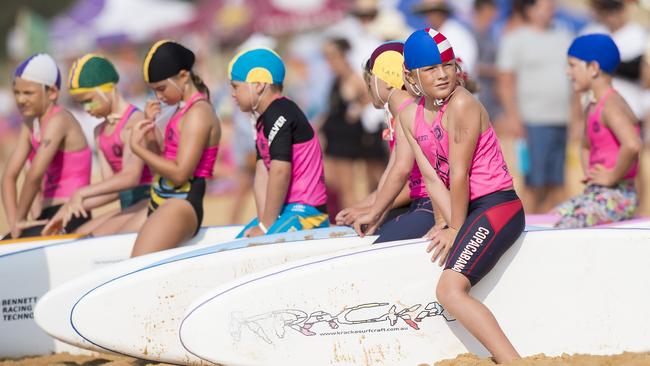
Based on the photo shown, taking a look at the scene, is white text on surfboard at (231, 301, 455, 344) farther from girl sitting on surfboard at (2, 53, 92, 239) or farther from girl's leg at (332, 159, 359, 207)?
girl's leg at (332, 159, 359, 207)

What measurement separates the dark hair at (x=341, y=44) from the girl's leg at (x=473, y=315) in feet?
17.5

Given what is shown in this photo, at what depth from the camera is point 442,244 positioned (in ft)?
17.1

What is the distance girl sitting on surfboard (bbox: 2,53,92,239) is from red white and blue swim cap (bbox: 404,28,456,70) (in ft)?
10.0

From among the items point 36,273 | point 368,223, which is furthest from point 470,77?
point 36,273

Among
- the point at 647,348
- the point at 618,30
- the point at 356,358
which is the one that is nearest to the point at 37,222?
the point at 356,358

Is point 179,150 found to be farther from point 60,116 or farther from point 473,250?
point 473,250

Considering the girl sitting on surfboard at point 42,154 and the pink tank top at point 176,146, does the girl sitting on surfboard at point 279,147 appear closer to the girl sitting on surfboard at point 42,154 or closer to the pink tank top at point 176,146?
the pink tank top at point 176,146

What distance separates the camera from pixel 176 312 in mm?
5750

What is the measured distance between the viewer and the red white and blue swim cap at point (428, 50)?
200 inches

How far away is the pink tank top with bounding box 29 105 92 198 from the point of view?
7367 millimetres

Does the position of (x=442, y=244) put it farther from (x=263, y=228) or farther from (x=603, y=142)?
(x=603, y=142)

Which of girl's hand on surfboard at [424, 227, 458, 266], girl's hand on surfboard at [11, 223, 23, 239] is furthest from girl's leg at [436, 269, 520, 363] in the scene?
girl's hand on surfboard at [11, 223, 23, 239]

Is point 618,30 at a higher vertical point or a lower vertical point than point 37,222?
higher

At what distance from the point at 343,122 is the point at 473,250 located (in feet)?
18.0
